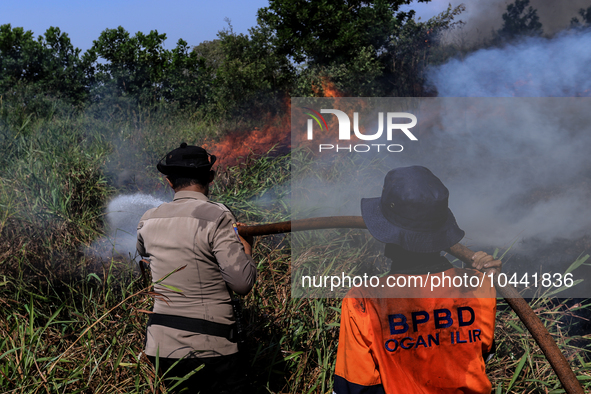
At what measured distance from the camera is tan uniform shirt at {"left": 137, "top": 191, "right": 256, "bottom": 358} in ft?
6.57

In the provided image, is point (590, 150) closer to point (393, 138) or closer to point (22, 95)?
point (393, 138)

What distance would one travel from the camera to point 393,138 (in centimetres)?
834

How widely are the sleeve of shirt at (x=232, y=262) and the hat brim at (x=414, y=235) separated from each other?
61cm

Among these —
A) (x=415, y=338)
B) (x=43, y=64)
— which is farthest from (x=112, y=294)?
(x=43, y=64)

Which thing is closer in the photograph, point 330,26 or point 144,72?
point 330,26

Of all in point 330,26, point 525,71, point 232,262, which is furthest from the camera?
point 330,26

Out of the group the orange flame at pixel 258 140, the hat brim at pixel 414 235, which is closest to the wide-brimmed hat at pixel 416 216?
the hat brim at pixel 414 235

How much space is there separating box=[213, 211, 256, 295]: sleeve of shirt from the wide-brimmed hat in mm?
621

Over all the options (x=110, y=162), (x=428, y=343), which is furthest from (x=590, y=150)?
(x=110, y=162)

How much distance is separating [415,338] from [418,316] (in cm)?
9

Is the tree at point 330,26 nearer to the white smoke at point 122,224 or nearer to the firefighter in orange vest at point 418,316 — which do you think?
the white smoke at point 122,224

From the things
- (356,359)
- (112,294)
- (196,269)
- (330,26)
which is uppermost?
(330,26)

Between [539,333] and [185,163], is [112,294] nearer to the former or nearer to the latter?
[185,163]

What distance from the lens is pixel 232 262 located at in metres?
1.98
